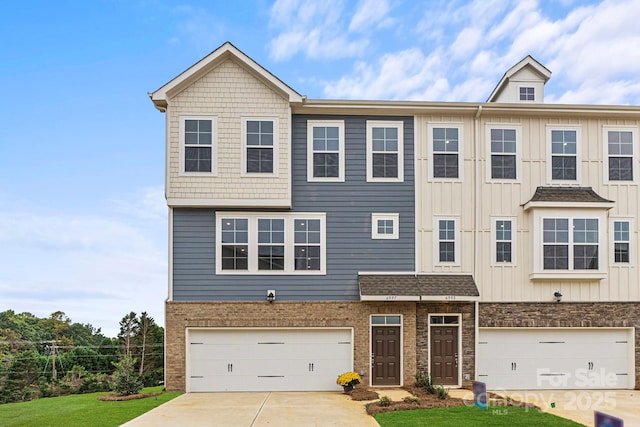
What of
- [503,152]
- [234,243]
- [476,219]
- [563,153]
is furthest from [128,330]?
[563,153]

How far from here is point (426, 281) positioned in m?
14.4

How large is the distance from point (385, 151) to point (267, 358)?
6.87m

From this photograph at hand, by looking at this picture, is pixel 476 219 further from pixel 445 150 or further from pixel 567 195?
pixel 567 195

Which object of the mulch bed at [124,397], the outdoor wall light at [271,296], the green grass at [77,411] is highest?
the outdoor wall light at [271,296]

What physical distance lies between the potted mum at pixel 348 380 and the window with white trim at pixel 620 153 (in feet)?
31.4

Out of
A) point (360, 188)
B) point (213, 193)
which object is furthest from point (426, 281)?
point (213, 193)

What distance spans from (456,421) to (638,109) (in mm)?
11188

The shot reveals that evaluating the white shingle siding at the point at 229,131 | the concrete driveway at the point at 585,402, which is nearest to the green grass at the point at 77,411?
the white shingle siding at the point at 229,131

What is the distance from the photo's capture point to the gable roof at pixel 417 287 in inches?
544

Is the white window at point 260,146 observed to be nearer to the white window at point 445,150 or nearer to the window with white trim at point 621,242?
the white window at point 445,150

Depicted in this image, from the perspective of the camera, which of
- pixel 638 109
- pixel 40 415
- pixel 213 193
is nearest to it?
pixel 40 415

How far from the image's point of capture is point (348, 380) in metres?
13.5

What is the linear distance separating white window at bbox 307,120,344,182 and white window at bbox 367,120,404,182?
851 mm

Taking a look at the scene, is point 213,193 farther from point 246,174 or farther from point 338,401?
point 338,401
